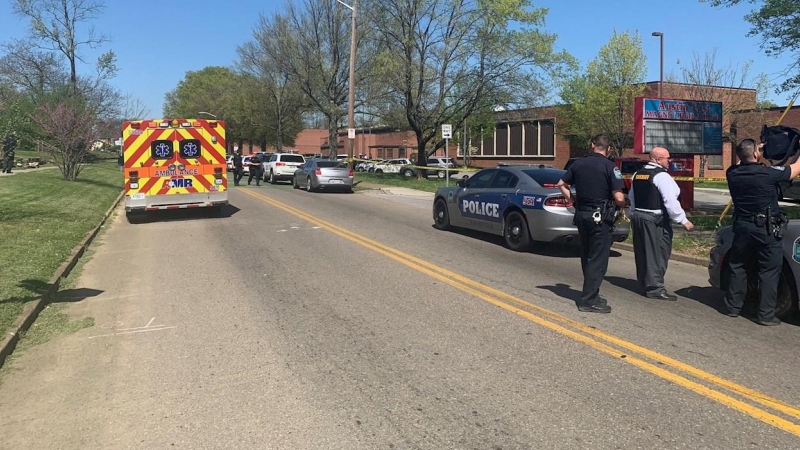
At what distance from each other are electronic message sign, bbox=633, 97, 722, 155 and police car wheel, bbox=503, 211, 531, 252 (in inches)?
308

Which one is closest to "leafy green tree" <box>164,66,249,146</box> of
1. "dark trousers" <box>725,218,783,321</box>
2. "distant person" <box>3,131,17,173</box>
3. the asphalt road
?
"distant person" <box>3,131,17,173</box>

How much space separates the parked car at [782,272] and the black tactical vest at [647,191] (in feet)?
2.53

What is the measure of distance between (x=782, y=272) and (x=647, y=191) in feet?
5.28

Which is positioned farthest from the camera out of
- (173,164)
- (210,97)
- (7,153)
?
(210,97)

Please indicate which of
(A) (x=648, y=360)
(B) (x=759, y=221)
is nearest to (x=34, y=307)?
(A) (x=648, y=360)

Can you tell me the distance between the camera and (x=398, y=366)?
492 centimetres

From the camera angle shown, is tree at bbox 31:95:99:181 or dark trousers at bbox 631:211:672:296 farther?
tree at bbox 31:95:99:181

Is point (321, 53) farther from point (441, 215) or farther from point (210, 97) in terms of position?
point (210, 97)

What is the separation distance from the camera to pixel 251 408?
418cm

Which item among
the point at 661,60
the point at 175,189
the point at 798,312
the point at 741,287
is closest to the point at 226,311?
the point at 741,287

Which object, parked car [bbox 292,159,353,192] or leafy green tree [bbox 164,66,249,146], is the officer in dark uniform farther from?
leafy green tree [bbox 164,66,249,146]

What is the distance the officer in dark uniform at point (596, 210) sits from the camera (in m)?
6.37

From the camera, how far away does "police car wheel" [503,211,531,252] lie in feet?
34.6

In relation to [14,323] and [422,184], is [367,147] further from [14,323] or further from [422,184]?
[14,323]
